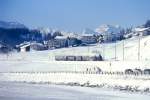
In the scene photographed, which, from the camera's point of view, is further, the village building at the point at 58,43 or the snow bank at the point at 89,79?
the village building at the point at 58,43

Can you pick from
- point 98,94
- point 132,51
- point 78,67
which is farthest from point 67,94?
point 132,51

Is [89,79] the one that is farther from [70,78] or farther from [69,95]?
[69,95]

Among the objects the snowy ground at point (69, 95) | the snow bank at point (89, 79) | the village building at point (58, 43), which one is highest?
the village building at point (58, 43)

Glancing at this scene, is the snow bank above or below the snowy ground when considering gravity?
above

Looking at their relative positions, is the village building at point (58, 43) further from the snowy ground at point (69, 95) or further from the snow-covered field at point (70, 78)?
the snowy ground at point (69, 95)

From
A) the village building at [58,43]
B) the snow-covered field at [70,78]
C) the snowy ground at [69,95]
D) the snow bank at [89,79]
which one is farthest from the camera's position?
the village building at [58,43]

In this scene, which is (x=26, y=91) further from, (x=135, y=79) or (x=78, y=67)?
(x=78, y=67)

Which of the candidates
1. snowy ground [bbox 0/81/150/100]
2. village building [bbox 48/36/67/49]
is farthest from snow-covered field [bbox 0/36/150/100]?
village building [bbox 48/36/67/49]

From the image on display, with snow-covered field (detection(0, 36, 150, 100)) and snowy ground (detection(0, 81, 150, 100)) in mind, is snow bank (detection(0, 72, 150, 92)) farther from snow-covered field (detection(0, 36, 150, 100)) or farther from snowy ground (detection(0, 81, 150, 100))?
snowy ground (detection(0, 81, 150, 100))

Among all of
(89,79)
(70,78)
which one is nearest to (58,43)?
(70,78)

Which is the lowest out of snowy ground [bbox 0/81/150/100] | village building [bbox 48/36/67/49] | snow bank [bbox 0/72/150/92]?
snowy ground [bbox 0/81/150/100]

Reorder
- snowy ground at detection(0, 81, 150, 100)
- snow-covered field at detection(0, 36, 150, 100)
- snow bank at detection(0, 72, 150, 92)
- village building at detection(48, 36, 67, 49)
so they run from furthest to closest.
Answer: village building at detection(48, 36, 67, 49), snow bank at detection(0, 72, 150, 92), snow-covered field at detection(0, 36, 150, 100), snowy ground at detection(0, 81, 150, 100)

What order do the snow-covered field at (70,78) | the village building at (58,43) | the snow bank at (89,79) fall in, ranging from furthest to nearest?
1. the village building at (58,43)
2. the snow bank at (89,79)
3. the snow-covered field at (70,78)

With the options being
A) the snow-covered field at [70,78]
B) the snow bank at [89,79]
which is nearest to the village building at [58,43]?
the snow-covered field at [70,78]
